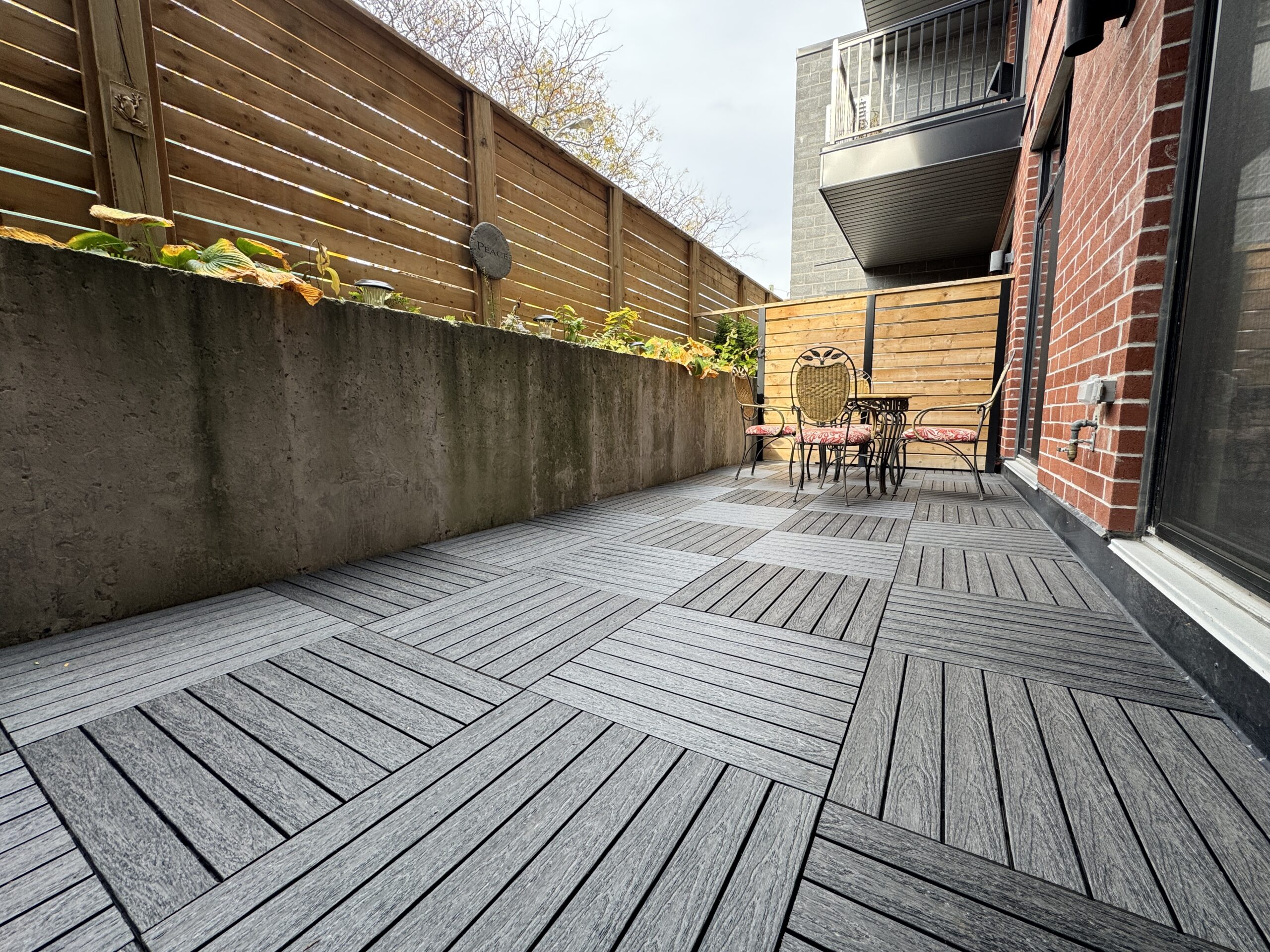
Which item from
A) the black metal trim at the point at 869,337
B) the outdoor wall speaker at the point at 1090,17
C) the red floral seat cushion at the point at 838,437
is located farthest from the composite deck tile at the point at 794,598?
the black metal trim at the point at 869,337

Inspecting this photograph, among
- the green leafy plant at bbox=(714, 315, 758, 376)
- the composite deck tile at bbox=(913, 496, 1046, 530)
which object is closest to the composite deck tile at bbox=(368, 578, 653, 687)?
the composite deck tile at bbox=(913, 496, 1046, 530)

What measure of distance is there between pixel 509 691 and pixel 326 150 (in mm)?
3069

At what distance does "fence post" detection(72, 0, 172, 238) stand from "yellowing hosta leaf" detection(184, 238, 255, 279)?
611 mm

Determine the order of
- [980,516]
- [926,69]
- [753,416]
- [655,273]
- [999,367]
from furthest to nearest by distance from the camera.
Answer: [926,69] < [655,273] < [753,416] < [999,367] < [980,516]

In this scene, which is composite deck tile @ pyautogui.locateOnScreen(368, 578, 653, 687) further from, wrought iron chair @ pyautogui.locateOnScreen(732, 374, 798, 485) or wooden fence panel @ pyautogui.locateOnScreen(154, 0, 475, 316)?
wrought iron chair @ pyautogui.locateOnScreen(732, 374, 798, 485)

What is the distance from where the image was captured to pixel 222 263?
1.73 meters

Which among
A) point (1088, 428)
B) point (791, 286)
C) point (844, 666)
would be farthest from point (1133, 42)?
point (791, 286)

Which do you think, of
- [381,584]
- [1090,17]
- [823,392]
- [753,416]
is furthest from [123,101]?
[753,416]

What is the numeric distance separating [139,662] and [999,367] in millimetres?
5533

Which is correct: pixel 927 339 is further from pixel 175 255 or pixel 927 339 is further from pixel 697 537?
pixel 175 255

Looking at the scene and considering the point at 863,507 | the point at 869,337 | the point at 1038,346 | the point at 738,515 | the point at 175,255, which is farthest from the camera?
the point at 869,337

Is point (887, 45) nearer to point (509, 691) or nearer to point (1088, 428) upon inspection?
point (1088, 428)

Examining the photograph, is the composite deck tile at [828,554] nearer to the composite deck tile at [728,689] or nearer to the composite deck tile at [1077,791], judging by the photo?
the composite deck tile at [728,689]

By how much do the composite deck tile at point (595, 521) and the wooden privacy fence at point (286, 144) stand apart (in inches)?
63.3
